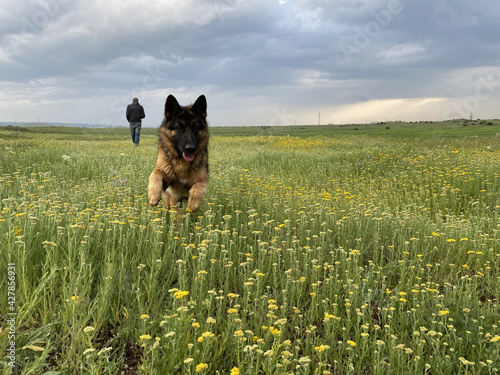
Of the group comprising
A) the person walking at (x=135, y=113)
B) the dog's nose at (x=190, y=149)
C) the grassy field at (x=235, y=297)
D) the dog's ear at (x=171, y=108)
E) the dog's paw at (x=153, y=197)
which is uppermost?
the person walking at (x=135, y=113)

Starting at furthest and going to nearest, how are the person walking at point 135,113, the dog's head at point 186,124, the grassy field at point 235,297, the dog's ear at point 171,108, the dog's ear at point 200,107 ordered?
the person walking at point 135,113 → the dog's ear at point 200,107 → the dog's ear at point 171,108 → the dog's head at point 186,124 → the grassy field at point 235,297

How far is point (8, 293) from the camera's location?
2.54 m

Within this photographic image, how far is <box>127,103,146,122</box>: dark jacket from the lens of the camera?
18.7m

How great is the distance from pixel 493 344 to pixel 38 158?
11.9m

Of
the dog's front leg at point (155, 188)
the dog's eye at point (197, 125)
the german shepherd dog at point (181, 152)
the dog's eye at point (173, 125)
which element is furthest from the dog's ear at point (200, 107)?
the dog's front leg at point (155, 188)

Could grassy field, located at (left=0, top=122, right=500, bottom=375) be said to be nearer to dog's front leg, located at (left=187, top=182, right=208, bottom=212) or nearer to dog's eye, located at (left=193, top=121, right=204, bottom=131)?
dog's front leg, located at (left=187, top=182, right=208, bottom=212)

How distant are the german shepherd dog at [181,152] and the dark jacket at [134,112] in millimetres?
14190

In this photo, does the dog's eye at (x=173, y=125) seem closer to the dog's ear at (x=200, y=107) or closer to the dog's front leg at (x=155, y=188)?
the dog's ear at (x=200, y=107)

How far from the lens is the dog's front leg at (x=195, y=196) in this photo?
16.1 feet

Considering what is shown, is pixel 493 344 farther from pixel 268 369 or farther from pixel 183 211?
pixel 183 211

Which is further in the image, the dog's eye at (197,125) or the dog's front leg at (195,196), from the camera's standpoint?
the dog's eye at (197,125)

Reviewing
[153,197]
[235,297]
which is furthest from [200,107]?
[235,297]

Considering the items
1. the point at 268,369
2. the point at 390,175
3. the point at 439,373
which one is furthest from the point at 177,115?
the point at 390,175

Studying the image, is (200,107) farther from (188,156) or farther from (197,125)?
(188,156)
